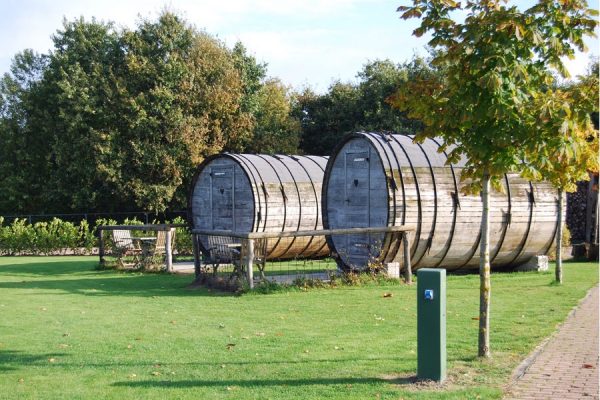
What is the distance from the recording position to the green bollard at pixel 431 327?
7387mm

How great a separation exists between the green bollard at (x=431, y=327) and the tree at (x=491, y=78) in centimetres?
107

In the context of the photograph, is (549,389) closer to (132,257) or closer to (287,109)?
(132,257)

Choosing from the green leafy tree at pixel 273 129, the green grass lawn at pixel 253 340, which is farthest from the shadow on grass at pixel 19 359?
the green leafy tree at pixel 273 129

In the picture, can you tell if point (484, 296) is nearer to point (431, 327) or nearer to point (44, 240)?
point (431, 327)

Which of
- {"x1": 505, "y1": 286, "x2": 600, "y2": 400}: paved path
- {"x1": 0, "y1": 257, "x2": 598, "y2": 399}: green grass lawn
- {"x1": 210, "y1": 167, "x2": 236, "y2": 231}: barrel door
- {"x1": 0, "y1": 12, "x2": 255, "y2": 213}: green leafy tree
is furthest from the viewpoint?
{"x1": 0, "y1": 12, "x2": 255, "y2": 213}: green leafy tree

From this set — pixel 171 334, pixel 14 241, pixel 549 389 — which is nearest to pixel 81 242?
pixel 14 241

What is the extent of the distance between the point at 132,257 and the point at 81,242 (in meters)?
7.36

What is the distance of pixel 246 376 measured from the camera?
304 inches

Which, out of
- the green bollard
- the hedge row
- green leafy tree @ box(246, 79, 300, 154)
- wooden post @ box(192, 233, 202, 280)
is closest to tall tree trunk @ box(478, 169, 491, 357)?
the green bollard

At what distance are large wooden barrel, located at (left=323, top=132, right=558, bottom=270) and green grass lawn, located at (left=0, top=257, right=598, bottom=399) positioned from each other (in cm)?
114

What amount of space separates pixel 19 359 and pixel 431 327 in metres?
4.92

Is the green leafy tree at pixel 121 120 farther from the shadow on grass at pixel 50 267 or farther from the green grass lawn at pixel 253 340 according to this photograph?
the green grass lawn at pixel 253 340

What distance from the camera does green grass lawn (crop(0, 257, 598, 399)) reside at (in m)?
7.32

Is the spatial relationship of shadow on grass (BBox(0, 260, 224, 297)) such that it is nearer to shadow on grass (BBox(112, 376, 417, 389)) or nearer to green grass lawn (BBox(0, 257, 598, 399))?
green grass lawn (BBox(0, 257, 598, 399))
